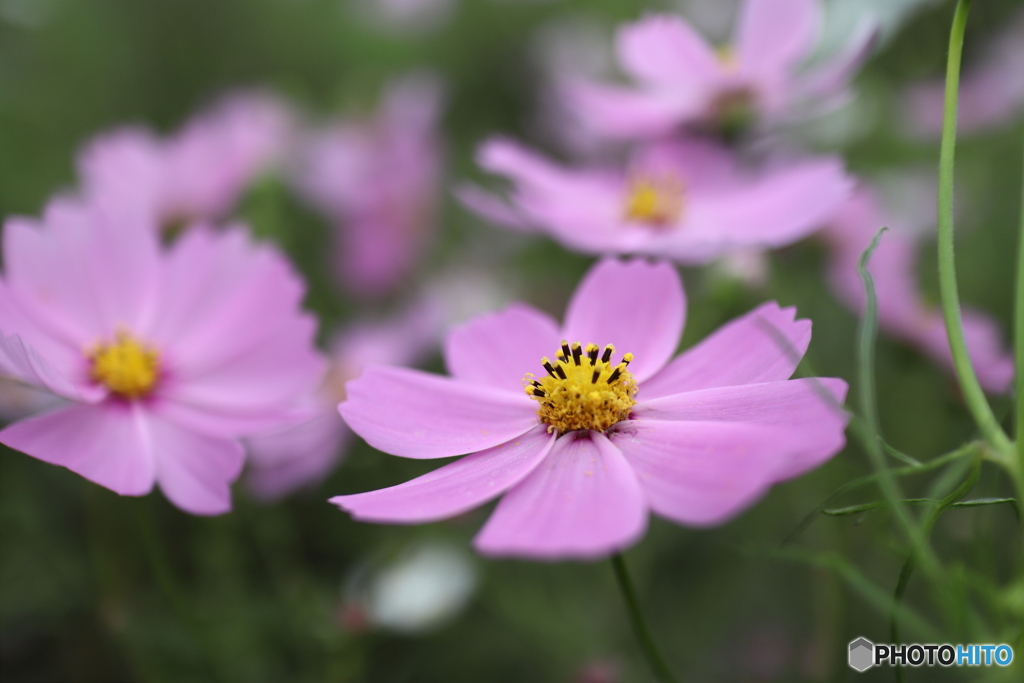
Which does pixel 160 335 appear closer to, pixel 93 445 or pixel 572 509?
pixel 93 445

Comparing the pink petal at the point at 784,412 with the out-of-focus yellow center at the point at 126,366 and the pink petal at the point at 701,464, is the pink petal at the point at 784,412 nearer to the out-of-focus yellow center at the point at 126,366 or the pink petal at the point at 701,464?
the pink petal at the point at 701,464

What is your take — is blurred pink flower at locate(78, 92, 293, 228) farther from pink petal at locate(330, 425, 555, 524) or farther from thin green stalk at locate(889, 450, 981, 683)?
thin green stalk at locate(889, 450, 981, 683)

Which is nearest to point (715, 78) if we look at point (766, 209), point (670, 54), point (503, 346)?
point (670, 54)

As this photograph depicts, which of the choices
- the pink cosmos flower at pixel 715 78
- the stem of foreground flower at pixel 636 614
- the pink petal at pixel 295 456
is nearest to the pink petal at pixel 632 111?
the pink cosmos flower at pixel 715 78

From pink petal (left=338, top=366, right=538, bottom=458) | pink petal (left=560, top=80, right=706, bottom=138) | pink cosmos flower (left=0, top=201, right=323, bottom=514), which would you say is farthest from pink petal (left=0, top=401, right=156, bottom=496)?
pink petal (left=560, top=80, right=706, bottom=138)

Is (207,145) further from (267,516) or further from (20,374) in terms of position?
(20,374)

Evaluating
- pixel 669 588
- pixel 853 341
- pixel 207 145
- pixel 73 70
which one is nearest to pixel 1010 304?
pixel 853 341
